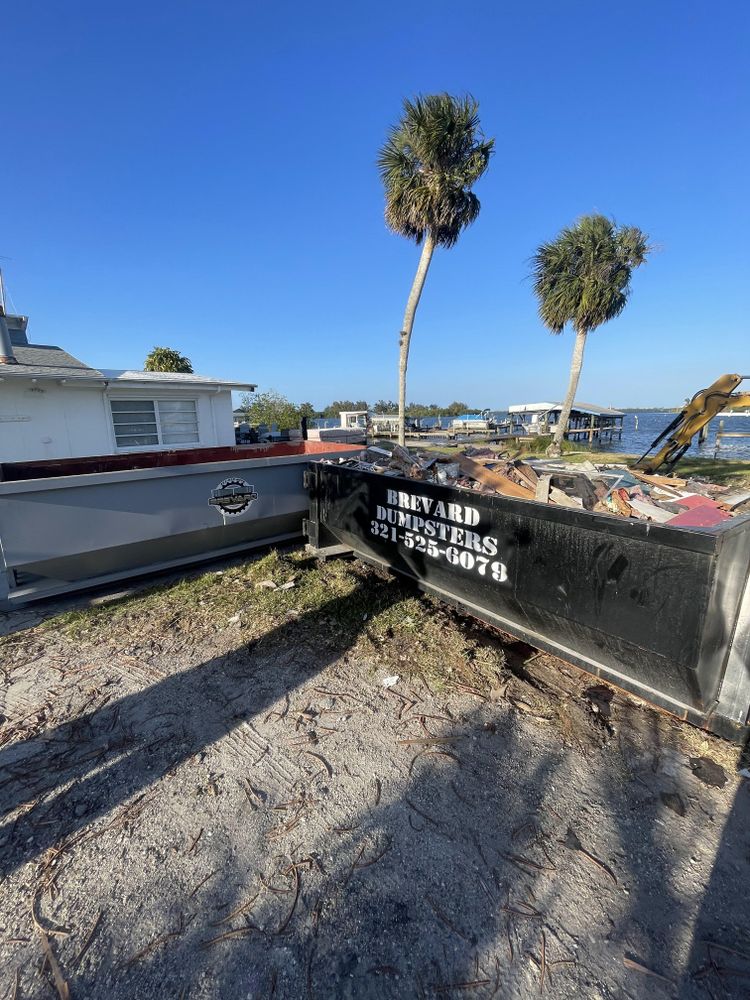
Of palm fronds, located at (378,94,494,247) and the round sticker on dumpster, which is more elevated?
palm fronds, located at (378,94,494,247)

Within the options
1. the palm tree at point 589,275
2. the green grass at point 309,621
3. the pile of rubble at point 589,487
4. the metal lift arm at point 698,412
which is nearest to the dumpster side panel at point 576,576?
the pile of rubble at point 589,487

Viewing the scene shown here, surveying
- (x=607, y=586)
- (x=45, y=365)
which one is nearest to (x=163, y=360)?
(x=45, y=365)

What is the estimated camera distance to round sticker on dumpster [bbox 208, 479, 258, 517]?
4.25 meters

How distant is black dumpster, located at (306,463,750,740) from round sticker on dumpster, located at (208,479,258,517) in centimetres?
184

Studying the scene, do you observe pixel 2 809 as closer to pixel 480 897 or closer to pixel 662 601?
pixel 480 897

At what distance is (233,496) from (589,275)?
2296cm

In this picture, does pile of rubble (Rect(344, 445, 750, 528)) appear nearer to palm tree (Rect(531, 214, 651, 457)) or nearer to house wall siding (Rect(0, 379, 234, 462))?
house wall siding (Rect(0, 379, 234, 462))

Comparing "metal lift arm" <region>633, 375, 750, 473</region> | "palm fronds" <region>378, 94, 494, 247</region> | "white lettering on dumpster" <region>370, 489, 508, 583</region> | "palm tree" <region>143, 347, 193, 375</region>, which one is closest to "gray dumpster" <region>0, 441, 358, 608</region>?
"white lettering on dumpster" <region>370, 489, 508, 583</region>

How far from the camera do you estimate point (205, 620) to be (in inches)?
137

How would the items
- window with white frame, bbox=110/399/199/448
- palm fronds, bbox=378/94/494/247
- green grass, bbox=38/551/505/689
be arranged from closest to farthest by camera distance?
green grass, bbox=38/551/505/689 < window with white frame, bbox=110/399/199/448 < palm fronds, bbox=378/94/494/247

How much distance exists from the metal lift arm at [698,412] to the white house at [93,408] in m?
9.95

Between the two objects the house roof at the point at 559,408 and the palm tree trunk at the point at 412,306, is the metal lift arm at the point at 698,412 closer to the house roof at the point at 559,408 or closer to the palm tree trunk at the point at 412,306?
the palm tree trunk at the point at 412,306

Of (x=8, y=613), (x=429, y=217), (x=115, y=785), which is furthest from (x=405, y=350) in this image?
(x=115, y=785)

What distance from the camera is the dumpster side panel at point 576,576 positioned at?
72.7 inches
